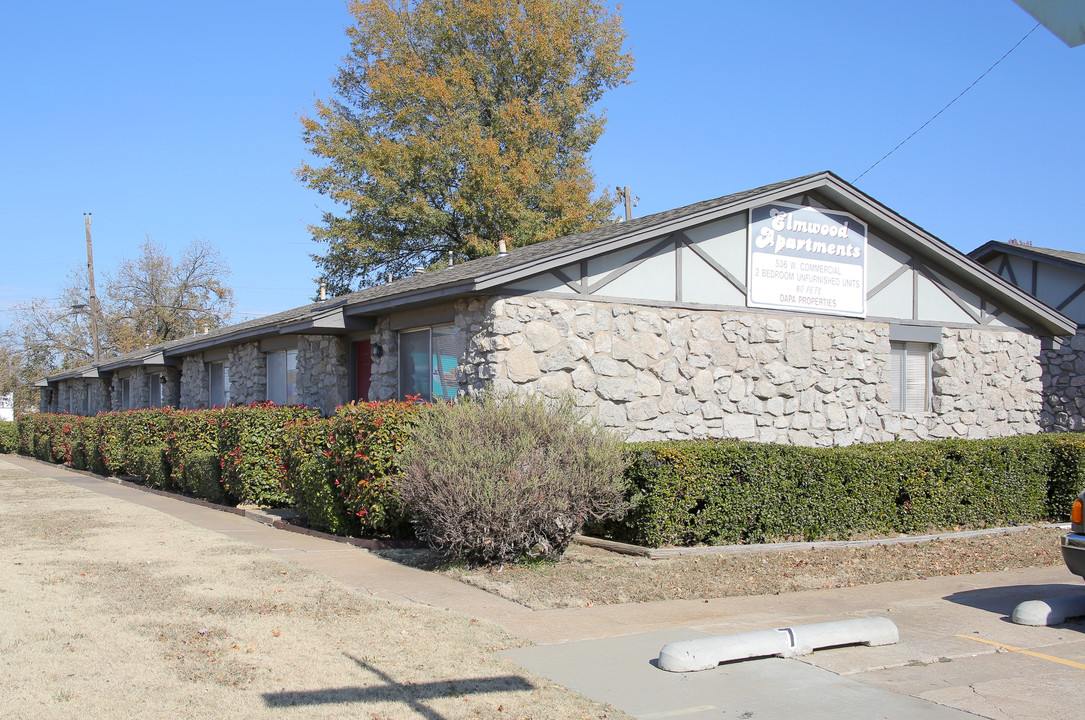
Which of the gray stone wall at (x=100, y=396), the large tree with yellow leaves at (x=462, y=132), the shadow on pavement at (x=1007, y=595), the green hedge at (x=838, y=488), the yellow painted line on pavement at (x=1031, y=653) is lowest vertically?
the shadow on pavement at (x=1007, y=595)

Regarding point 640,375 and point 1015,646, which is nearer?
point 1015,646

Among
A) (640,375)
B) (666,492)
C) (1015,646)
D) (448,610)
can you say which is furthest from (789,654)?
(640,375)

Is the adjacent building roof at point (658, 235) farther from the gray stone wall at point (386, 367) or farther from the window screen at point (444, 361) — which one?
the window screen at point (444, 361)

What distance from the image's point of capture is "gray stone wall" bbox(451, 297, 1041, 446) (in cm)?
1179

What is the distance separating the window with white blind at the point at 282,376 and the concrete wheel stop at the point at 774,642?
12643mm

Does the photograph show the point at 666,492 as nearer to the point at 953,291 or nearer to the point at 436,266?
the point at 953,291

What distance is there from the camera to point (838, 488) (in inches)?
426

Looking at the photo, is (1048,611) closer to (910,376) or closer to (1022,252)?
(910,376)

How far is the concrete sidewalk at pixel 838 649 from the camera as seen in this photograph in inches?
208

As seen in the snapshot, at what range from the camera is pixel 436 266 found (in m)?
29.0

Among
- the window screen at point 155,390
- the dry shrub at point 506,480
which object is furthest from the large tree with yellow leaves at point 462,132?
the dry shrub at point 506,480

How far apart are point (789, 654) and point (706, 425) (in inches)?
277

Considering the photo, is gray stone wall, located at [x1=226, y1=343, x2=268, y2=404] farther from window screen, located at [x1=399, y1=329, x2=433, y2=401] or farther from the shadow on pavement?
the shadow on pavement

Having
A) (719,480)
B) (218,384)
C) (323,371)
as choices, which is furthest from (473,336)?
(218,384)
